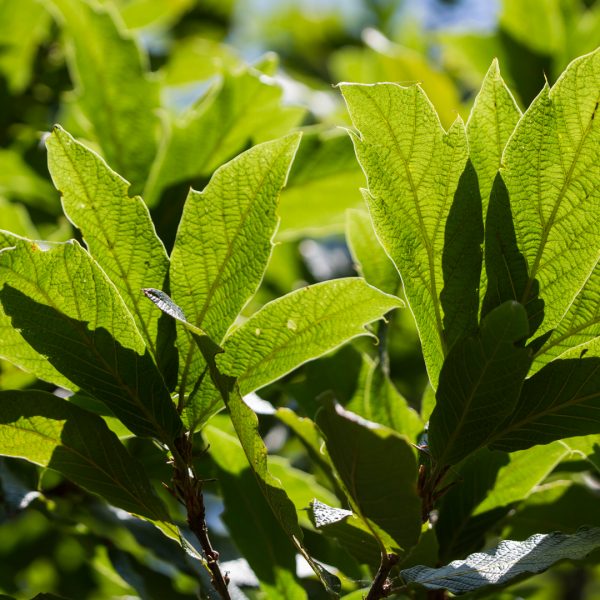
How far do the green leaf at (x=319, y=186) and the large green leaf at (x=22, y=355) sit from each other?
2.39ft

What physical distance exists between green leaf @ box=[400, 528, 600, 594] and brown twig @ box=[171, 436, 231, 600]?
25cm

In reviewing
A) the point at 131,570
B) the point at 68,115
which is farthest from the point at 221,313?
the point at 68,115

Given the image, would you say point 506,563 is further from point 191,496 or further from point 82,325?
point 82,325

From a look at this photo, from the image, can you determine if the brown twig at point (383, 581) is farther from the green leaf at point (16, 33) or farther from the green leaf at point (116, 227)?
the green leaf at point (16, 33)

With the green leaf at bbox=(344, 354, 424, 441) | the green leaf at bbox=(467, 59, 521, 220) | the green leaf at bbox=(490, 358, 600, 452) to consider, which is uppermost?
the green leaf at bbox=(467, 59, 521, 220)

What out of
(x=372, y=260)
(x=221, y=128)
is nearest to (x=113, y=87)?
(x=221, y=128)

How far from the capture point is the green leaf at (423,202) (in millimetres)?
953

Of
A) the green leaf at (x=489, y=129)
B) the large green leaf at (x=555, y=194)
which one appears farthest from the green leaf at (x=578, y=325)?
the green leaf at (x=489, y=129)

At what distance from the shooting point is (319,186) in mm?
1669

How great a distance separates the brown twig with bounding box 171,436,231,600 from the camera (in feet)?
3.35

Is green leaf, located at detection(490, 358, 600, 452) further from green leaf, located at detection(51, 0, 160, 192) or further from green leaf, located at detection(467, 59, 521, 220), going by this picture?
green leaf, located at detection(51, 0, 160, 192)

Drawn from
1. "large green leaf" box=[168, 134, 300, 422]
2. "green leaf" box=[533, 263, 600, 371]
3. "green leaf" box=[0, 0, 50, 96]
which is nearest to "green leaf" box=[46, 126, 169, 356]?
"large green leaf" box=[168, 134, 300, 422]

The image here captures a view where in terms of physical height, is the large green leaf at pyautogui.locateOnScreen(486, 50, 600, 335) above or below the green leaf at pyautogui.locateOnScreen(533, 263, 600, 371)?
above

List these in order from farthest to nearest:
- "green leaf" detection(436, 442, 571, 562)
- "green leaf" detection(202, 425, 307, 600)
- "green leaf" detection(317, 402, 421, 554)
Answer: "green leaf" detection(202, 425, 307, 600) < "green leaf" detection(436, 442, 571, 562) < "green leaf" detection(317, 402, 421, 554)
